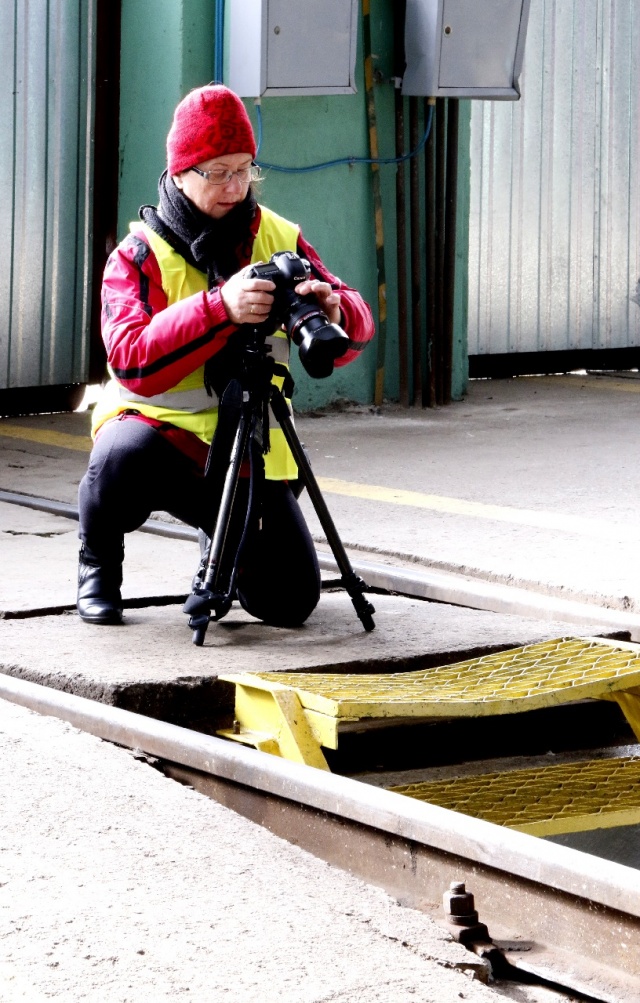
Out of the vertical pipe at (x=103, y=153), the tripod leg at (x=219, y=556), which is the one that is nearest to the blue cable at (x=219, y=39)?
the vertical pipe at (x=103, y=153)

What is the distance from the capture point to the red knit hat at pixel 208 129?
144 inches

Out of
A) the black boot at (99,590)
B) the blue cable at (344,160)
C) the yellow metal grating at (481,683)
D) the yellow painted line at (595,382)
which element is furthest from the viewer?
the yellow painted line at (595,382)

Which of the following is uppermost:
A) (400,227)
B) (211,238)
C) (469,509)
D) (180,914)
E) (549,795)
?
(400,227)

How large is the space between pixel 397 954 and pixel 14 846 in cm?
70

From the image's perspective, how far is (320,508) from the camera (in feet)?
12.8

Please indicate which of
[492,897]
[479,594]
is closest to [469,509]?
[479,594]

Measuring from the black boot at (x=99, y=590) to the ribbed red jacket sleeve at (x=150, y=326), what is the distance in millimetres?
516

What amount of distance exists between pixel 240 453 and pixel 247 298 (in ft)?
1.28

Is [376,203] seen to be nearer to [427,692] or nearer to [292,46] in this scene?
[292,46]

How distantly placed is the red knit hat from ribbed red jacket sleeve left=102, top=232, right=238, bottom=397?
0.89 feet

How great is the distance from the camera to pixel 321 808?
2.85 m

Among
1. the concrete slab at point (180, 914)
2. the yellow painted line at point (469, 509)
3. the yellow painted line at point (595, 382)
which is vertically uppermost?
the yellow painted line at point (595, 382)

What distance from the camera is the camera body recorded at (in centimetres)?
356

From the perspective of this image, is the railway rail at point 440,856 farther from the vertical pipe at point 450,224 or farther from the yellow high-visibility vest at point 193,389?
the vertical pipe at point 450,224
